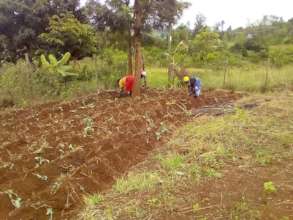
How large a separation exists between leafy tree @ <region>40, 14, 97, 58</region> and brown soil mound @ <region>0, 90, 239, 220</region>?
180 inches

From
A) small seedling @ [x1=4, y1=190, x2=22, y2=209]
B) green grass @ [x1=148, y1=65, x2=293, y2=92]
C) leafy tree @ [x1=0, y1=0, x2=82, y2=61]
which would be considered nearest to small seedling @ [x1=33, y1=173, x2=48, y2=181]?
small seedling @ [x1=4, y1=190, x2=22, y2=209]

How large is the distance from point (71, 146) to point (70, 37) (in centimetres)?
929

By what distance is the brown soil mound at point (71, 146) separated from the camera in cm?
441

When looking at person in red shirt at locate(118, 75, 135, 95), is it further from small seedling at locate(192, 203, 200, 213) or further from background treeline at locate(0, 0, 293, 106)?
small seedling at locate(192, 203, 200, 213)

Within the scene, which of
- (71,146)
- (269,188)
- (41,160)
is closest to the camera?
(269,188)

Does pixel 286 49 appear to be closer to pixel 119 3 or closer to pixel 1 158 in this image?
pixel 119 3

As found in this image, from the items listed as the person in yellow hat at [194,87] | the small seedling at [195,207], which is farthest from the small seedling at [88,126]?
the person in yellow hat at [194,87]

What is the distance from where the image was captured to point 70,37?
48.2ft

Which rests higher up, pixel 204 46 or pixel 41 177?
pixel 204 46

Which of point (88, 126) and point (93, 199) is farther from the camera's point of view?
point (88, 126)

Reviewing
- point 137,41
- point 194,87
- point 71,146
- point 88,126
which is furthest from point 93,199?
point 194,87

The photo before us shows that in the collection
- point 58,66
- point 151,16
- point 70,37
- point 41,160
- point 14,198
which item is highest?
point 151,16

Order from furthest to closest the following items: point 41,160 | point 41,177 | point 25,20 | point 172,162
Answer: point 25,20, point 41,160, point 172,162, point 41,177

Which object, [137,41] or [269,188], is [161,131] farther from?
[137,41]
